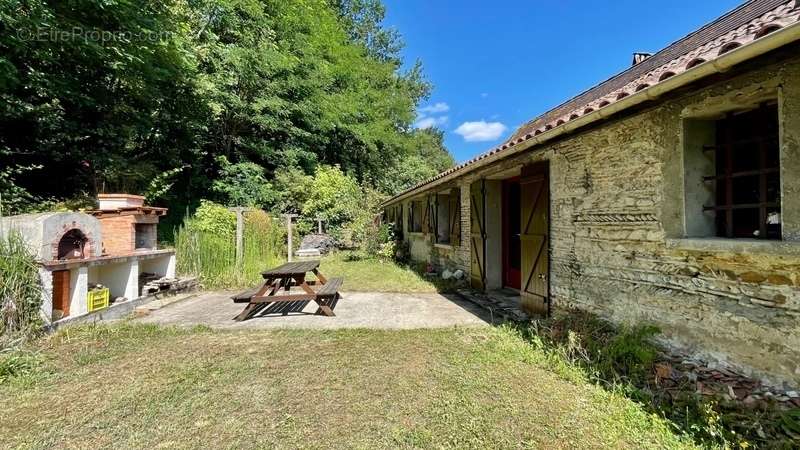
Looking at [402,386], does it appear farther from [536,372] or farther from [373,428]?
[536,372]

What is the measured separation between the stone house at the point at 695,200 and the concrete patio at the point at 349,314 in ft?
4.40

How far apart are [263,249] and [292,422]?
7014 mm

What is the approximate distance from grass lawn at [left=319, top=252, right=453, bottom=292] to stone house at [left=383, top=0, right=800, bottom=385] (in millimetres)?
3099

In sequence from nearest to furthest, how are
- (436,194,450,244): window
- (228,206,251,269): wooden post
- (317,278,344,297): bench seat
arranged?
(317,278,344,297): bench seat, (228,206,251,269): wooden post, (436,194,450,244): window

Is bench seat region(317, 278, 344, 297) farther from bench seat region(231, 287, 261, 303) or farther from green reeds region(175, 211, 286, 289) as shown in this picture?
green reeds region(175, 211, 286, 289)

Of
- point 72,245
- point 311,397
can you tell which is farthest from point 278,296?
point 72,245

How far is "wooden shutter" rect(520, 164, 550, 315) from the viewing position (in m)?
4.46

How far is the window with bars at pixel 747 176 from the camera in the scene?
243 centimetres

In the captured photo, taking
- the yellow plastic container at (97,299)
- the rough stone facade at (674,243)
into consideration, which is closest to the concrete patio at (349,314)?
the yellow plastic container at (97,299)

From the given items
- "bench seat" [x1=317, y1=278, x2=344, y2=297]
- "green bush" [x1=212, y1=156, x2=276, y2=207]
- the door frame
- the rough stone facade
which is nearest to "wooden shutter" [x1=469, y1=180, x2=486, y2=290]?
the door frame

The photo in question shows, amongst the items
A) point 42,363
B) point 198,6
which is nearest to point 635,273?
point 42,363

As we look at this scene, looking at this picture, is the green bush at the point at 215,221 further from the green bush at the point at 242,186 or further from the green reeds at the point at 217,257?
the green bush at the point at 242,186

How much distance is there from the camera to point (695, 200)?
2.75m

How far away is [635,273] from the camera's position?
316 centimetres
